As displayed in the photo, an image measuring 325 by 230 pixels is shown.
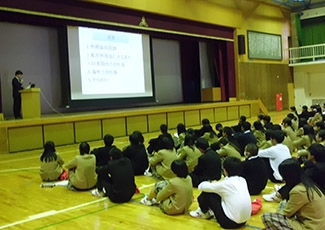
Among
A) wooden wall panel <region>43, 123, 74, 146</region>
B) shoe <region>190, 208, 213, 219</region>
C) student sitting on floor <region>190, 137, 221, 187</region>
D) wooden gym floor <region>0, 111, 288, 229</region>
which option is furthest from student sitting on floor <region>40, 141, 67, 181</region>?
wooden wall panel <region>43, 123, 74, 146</region>

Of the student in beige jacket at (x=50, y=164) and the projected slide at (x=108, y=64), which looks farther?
the projected slide at (x=108, y=64)

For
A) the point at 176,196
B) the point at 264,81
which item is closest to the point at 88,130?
the point at 176,196

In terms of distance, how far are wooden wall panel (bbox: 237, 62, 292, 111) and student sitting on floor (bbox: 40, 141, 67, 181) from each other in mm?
10999

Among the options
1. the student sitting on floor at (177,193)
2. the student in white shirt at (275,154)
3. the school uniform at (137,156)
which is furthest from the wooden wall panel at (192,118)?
the student sitting on floor at (177,193)

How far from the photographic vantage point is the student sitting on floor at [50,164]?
5043 mm

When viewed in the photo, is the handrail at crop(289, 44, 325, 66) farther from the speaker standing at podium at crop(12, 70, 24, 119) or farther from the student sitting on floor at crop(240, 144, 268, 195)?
the student sitting on floor at crop(240, 144, 268, 195)

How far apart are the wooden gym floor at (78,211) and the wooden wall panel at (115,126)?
4.24m

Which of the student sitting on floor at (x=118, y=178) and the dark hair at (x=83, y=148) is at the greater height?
the dark hair at (x=83, y=148)

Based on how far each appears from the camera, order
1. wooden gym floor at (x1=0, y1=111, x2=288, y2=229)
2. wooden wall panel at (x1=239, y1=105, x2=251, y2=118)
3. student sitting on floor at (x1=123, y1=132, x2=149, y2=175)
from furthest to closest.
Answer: wooden wall panel at (x1=239, y1=105, x2=251, y2=118) < student sitting on floor at (x1=123, y1=132, x2=149, y2=175) < wooden gym floor at (x1=0, y1=111, x2=288, y2=229)

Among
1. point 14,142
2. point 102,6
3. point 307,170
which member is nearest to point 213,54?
point 102,6

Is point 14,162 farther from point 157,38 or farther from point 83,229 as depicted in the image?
point 157,38

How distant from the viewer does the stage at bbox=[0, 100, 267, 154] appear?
7.81 meters

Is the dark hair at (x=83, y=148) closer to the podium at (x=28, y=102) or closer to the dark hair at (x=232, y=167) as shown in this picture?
the dark hair at (x=232, y=167)

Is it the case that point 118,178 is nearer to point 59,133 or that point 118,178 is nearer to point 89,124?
point 59,133
